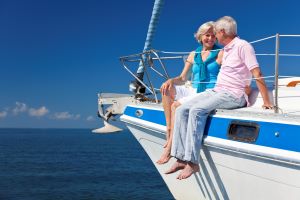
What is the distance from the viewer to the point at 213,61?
661 cm

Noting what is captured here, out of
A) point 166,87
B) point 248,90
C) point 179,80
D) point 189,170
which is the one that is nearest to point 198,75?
point 179,80

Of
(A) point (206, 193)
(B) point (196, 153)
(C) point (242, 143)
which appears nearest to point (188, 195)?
(A) point (206, 193)

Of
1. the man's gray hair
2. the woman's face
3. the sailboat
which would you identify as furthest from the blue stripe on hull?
the woman's face

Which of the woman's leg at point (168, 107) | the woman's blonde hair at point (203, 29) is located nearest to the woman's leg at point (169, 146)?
the woman's leg at point (168, 107)

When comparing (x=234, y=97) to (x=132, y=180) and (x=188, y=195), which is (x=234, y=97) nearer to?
(x=188, y=195)

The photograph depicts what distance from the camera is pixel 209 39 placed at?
655 cm

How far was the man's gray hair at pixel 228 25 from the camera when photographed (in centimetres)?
582

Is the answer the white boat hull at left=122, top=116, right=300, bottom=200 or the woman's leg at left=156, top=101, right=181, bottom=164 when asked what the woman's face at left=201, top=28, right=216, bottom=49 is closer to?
the woman's leg at left=156, top=101, right=181, bottom=164

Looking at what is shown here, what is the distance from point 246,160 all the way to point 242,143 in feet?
0.64

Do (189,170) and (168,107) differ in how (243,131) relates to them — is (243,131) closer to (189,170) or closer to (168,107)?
(189,170)

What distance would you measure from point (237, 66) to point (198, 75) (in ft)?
3.54

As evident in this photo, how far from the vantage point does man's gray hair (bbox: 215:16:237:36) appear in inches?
229

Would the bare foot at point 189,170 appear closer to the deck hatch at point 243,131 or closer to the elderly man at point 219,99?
the elderly man at point 219,99

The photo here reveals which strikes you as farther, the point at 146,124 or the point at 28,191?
the point at 28,191
